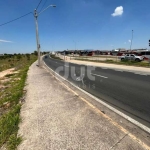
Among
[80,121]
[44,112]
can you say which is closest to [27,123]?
[44,112]

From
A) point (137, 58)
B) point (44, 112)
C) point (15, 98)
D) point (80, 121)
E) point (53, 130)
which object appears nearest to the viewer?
point (53, 130)

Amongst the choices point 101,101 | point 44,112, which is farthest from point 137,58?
point 44,112

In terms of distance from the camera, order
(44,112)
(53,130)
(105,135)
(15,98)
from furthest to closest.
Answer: (15,98) < (44,112) < (53,130) < (105,135)

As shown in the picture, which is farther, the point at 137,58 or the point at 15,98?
the point at 137,58

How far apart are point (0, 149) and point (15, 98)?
11.8ft

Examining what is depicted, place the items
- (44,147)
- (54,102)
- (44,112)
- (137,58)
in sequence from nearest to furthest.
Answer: (44,147)
(44,112)
(54,102)
(137,58)

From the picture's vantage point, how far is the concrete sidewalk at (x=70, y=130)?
107 inches

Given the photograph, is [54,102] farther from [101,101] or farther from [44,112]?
[101,101]

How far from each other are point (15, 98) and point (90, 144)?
4.56 metres

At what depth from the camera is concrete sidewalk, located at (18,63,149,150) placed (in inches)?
107

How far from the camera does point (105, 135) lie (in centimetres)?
303

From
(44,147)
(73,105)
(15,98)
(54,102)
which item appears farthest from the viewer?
(15,98)

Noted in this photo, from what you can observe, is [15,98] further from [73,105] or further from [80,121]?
[80,121]

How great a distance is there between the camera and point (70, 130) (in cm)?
328
